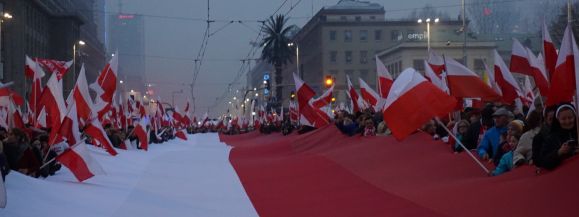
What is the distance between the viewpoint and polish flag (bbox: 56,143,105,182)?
43.0 ft

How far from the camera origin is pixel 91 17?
5344 inches

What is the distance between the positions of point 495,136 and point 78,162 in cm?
676

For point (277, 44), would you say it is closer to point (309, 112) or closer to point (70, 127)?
point (309, 112)

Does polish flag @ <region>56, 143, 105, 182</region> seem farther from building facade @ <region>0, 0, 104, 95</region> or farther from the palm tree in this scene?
the palm tree

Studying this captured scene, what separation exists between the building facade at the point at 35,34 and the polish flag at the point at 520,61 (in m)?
53.2

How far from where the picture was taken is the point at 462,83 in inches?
488

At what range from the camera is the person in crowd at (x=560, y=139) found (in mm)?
8344

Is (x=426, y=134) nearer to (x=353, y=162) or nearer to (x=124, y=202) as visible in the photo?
(x=353, y=162)

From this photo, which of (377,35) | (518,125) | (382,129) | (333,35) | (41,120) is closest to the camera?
(518,125)

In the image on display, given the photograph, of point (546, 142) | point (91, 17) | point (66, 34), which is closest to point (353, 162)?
point (546, 142)

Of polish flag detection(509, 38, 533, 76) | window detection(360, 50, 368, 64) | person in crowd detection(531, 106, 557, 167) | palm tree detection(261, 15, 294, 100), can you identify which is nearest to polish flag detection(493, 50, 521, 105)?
polish flag detection(509, 38, 533, 76)

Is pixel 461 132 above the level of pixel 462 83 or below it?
below

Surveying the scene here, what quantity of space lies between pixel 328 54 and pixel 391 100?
3579 inches

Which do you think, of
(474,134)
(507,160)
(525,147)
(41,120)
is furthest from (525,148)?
(41,120)
